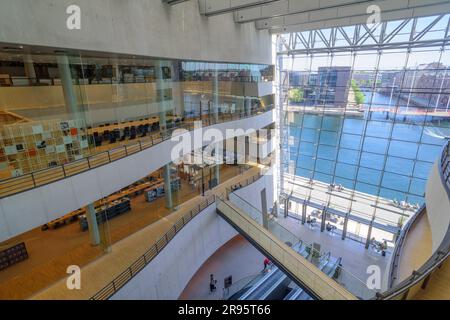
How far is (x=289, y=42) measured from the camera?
1683cm

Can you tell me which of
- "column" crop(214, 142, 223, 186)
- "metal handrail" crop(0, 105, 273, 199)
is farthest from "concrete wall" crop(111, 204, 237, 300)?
"metal handrail" crop(0, 105, 273, 199)

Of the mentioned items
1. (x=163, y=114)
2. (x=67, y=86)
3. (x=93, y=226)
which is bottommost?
(x=93, y=226)

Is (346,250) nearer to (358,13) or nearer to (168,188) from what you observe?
(168,188)

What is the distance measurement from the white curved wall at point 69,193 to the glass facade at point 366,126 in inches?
453

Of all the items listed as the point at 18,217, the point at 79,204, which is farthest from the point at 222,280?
the point at 18,217

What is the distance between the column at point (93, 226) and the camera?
7623 millimetres

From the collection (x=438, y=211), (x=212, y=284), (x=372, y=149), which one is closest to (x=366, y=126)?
(x=372, y=149)

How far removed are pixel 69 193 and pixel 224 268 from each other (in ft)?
26.6

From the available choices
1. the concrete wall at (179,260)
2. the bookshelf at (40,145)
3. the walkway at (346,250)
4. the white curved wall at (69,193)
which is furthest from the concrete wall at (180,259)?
the walkway at (346,250)

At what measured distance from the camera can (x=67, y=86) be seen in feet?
21.8

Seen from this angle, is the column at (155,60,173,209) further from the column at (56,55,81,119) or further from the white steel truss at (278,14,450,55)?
the white steel truss at (278,14,450,55)

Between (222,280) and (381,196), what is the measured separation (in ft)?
33.4

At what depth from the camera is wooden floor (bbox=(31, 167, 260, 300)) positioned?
605 centimetres

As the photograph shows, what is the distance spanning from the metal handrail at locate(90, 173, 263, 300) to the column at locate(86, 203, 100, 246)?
1803mm
